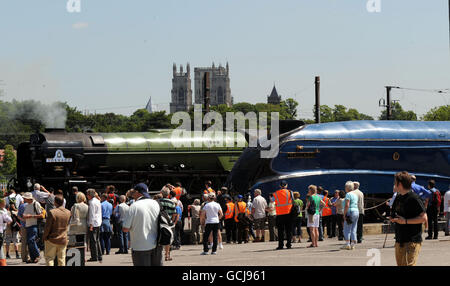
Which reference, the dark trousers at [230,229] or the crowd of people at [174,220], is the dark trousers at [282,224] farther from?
the dark trousers at [230,229]

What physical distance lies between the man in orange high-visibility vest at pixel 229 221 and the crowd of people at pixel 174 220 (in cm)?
3

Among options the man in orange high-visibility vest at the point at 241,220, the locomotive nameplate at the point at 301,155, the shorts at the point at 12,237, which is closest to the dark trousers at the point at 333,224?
the man in orange high-visibility vest at the point at 241,220

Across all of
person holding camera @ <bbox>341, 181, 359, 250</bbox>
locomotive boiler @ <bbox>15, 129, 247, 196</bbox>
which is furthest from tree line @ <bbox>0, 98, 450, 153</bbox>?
person holding camera @ <bbox>341, 181, 359, 250</bbox>

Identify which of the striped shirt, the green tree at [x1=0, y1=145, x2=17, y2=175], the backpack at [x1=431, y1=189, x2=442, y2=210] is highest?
the striped shirt

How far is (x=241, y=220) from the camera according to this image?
77.4 ft

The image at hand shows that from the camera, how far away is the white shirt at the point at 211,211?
64.1 ft

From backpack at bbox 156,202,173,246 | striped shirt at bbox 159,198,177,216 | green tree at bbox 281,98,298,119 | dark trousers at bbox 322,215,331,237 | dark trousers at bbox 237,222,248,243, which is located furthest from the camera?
green tree at bbox 281,98,298,119

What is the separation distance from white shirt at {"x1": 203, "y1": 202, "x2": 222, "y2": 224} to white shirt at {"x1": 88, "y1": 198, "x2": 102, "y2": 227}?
101 inches

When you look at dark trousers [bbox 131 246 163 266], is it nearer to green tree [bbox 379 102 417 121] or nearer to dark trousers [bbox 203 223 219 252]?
dark trousers [bbox 203 223 219 252]

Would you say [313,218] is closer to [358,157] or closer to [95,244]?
[95,244]

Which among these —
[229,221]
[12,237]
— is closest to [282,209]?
[229,221]

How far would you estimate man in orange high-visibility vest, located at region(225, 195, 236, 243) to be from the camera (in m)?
23.4
